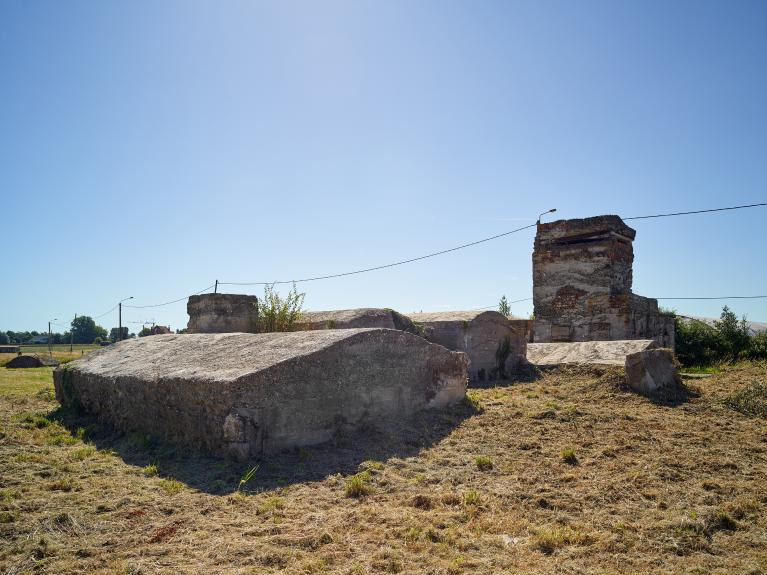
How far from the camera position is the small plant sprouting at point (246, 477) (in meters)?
4.57

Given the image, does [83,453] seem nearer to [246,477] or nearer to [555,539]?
[246,477]

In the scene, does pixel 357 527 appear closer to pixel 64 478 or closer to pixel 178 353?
pixel 64 478

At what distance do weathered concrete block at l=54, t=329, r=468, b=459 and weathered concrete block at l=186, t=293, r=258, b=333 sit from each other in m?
3.96

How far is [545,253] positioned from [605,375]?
717 centimetres

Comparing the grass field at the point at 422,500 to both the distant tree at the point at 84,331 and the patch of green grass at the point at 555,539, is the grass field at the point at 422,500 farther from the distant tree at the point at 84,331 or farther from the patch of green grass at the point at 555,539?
the distant tree at the point at 84,331

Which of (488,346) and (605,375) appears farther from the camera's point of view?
(488,346)

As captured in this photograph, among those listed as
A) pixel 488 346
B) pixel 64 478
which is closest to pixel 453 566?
pixel 64 478

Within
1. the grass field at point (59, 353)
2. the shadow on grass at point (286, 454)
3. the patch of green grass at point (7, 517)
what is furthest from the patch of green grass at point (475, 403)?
the grass field at point (59, 353)

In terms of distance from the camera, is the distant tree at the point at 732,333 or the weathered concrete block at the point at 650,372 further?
the distant tree at the point at 732,333

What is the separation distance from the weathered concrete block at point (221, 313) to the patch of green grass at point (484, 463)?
8072 millimetres

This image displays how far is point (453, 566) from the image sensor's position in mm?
3066

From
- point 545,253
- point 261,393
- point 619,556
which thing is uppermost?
point 545,253

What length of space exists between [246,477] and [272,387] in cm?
95

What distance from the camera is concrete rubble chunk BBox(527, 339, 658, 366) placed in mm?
9594
